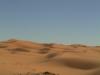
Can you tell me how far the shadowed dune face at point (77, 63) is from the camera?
16.4 m

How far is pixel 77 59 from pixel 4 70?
5.39 m

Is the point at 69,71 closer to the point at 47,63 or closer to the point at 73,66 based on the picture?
the point at 73,66

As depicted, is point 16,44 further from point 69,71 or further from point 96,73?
point 96,73

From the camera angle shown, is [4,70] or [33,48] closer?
[4,70]

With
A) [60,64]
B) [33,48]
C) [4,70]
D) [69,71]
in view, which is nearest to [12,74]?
[4,70]


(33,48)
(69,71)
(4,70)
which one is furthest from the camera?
(33,48)

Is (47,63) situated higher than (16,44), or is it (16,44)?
(16,44)

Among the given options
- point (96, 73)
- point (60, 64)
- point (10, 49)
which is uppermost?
point (10, 49)

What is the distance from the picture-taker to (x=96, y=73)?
1261cm

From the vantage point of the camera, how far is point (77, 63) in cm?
1725

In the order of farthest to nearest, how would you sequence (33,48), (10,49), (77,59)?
(33,48) < (10,49) < (77,59)

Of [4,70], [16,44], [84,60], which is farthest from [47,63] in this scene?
[16,44]

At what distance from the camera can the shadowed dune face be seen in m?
16.4

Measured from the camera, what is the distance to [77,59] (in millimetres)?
17734
